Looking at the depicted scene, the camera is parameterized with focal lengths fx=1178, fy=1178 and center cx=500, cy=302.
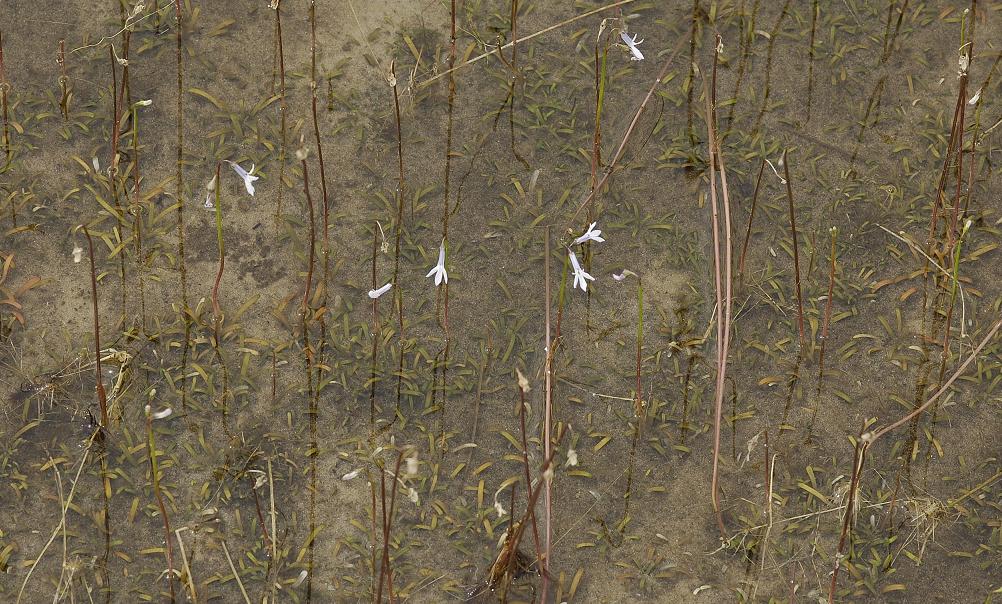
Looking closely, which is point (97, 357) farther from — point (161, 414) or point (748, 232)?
point (748, 232)

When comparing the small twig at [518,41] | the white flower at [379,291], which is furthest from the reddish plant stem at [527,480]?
the small twig at [518,41]

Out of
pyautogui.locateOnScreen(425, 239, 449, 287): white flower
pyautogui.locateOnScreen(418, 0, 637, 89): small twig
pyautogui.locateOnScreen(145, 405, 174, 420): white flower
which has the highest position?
→ pyautogui.locateOnScreen(418, 0, 637, 89): small twig

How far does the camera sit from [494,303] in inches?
136

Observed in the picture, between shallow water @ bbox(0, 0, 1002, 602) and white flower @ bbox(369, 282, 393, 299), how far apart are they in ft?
0.15

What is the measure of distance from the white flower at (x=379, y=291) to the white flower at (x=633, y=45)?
3.44 ft

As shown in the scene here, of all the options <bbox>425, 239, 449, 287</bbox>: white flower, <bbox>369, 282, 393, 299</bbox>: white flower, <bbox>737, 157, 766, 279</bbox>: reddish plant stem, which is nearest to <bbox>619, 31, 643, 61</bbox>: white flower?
<bbox>737, 157, 766, 279</bbox>: reddish plant stem

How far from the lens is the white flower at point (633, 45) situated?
363cm

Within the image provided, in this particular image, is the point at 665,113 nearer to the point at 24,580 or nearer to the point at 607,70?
the point at 607,70

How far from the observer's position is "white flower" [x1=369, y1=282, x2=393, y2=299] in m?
3.23

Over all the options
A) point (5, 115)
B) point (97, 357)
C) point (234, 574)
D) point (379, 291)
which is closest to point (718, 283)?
point (379, 291)

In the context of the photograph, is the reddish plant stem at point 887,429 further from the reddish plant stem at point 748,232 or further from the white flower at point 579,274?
the white flower at point 579,274

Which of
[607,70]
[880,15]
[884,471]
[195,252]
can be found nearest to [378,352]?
[195,252]

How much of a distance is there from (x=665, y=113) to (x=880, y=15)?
825 mm

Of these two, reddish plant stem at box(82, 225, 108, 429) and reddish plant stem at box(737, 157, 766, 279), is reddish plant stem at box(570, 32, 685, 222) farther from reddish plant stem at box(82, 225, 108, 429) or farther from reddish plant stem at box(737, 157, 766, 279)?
reddish plant stem at box(82, 225, 108, 429)
